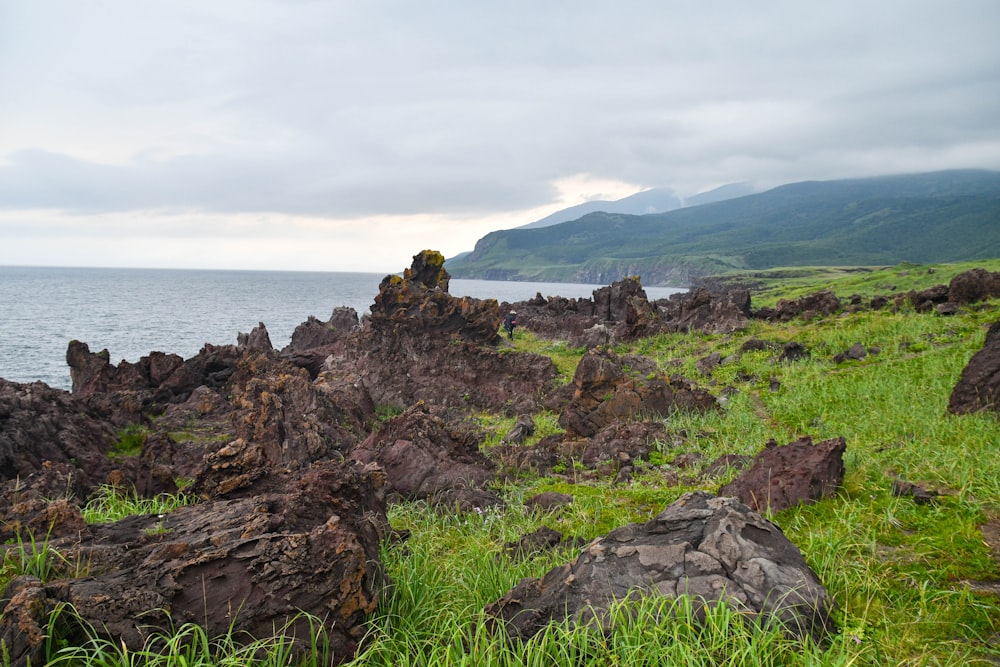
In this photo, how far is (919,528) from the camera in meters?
5.93

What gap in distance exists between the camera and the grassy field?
394cm

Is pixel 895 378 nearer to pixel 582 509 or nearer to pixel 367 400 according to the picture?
pixel 582 509

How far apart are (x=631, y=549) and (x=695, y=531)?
598 mm

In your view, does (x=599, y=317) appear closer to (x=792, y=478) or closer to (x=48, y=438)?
(x=48, y=438)

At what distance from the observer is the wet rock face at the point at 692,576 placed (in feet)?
14.0

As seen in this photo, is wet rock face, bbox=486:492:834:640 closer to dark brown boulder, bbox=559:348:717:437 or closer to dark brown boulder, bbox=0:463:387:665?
dark brown boulder, bbox=0:463:387:665

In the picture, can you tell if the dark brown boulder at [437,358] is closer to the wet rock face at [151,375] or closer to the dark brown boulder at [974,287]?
the wet rock face at [151,375]

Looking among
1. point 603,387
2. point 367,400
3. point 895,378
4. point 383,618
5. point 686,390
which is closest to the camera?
point 383,618

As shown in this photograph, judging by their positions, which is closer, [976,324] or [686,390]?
[686,390]

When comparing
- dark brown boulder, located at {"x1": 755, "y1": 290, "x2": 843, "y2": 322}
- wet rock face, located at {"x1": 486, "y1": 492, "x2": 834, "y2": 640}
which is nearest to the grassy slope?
wet rock face, located at {"x1": 486, "y1": 492, "x2": 834, "y2": 640}

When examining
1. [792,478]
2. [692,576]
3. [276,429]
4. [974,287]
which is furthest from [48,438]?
[974,287]

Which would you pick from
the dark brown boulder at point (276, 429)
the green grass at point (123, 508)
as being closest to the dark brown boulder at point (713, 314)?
the dark brown boulder at point (276, 429)

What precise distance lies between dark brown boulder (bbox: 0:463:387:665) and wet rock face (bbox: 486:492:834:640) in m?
1.25

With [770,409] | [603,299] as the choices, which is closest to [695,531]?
[770,409]
